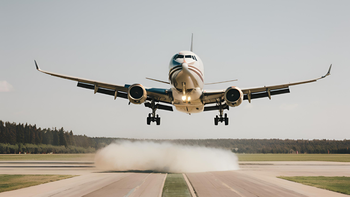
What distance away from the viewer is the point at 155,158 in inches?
2308

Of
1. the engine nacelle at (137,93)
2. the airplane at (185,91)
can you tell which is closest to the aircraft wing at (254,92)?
the airplane at (185,91)

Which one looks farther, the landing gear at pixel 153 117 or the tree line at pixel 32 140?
the tree line at pixel 32 140

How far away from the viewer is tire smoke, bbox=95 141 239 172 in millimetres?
53281

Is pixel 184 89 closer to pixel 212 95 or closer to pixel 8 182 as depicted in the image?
pixel 212 95

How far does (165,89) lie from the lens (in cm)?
3359

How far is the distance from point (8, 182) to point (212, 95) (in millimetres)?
23183

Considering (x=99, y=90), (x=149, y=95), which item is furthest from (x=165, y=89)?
(x=99, y=90)

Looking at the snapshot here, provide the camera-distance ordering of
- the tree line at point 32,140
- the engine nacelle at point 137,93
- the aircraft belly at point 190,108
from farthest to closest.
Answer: the tree line at point 32,140 < the aircraft belly at point 190,108 < the engine nacelle at point 137,93

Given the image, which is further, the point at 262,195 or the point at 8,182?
the point at 8,182

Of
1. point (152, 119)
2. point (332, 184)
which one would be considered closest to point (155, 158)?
point (152, 119)

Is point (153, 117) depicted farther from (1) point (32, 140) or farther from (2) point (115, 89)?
(1) point (32, 140)

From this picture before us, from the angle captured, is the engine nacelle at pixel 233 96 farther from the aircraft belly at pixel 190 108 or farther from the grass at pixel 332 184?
the grass at pixel 332 184

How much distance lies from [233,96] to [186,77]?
5689 millimetres

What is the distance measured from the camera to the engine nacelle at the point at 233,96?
1188 inches
